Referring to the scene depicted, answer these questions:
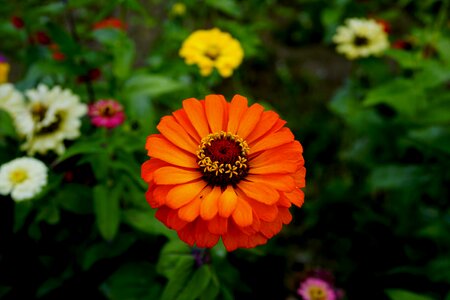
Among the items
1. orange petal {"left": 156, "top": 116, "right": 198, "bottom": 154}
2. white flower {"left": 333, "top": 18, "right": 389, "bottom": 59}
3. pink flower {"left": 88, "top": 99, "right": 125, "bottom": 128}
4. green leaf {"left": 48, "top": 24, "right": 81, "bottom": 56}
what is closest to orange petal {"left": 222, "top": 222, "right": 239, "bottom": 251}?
orange petal {"left": 156, "top": 116, "right": 198, "bottom": 154}

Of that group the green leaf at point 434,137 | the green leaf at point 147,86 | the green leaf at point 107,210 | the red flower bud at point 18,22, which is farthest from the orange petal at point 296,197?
the red flower bud at point 18,22

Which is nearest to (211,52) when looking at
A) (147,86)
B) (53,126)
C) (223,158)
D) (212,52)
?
(212,52)

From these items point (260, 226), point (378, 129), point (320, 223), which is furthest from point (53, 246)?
point (378, 129)

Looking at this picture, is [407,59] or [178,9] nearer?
[407,59]

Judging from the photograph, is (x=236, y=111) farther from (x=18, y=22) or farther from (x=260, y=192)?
(x=18, y=22)

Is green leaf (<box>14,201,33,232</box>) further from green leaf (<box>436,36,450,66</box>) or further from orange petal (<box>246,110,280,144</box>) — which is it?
green leaf (<box>436,36,450,66</box>)

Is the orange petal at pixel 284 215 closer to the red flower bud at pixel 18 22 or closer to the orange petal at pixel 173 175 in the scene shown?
the orange petal at pixel 173 175
